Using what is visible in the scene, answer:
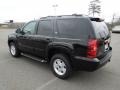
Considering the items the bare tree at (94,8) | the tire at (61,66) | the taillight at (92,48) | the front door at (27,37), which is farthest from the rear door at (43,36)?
the bare tree at (94,8)

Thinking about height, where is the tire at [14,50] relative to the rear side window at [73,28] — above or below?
below

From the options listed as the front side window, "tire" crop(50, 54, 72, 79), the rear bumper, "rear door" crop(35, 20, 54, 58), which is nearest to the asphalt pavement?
"tire" crop(50, 54, 72, 79)

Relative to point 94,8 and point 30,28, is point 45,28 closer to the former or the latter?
point 30,28

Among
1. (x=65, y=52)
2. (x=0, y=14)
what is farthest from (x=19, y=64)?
(x=0, y=14)

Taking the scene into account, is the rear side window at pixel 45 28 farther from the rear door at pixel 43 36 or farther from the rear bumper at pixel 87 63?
the rear bumper at pixel 87 63

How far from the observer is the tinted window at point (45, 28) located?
459 centimetres

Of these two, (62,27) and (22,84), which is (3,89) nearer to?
(22,84)

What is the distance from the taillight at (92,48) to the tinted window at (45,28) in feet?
4.87

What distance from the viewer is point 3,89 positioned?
141 inches

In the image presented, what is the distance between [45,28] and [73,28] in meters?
1.20

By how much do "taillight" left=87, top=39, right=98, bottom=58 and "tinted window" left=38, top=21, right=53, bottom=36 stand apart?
4.87 ft

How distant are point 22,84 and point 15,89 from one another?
0.95ft

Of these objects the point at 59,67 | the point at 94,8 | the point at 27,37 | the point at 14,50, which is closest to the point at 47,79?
the point at 59,67

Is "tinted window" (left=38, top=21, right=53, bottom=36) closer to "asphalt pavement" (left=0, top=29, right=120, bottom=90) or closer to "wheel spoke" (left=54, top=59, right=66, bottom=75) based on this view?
"wheel spoke" (left=54, top=59, right=66, bottom=75)
